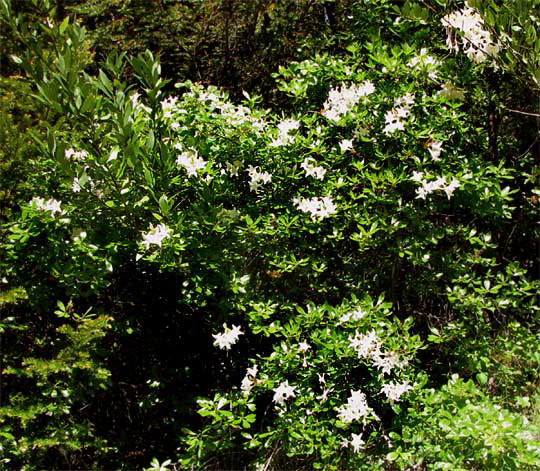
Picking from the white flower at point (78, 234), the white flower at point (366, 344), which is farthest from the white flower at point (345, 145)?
the white flower at point (78, 234)

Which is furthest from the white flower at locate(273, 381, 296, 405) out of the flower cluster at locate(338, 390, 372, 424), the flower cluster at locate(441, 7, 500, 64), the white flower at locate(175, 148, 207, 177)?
the flower cluster at locate(441, 7, 500, 64)

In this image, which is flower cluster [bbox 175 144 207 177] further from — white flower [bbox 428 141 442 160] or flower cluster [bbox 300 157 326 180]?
white flower [bbox 428 141 442 160]

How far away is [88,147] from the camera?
2.15 m

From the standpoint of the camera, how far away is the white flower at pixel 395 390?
93.0 inches

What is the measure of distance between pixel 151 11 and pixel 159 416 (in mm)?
3659

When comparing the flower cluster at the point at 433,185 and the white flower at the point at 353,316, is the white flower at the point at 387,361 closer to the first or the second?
the white flower at the point at 353,316

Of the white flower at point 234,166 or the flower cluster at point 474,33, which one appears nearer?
the flower cluster at point 474,33

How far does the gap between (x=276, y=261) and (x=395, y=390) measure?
0.85m

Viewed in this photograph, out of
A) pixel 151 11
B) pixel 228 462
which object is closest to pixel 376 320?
pixel 228 462

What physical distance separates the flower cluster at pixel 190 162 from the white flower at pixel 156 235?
13.4 inches

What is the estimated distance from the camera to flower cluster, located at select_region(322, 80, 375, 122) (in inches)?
108

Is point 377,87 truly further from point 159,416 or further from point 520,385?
point 159,416

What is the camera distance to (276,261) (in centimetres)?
267

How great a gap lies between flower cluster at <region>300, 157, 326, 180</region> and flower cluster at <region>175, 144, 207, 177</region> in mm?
534
